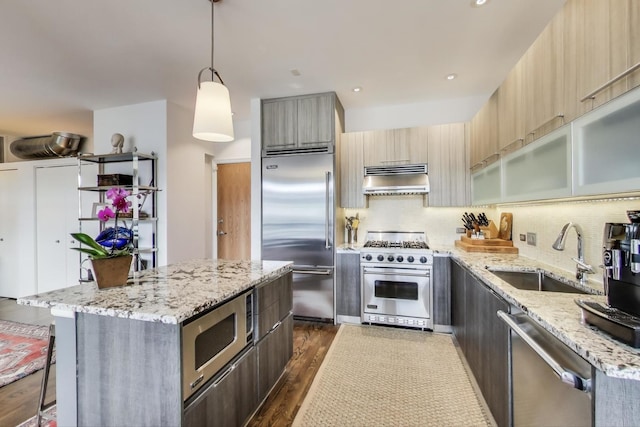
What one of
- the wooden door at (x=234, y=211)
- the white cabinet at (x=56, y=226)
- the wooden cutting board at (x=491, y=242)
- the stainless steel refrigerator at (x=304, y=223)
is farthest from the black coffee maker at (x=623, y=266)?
the white cabinet at (x=56, y=226)

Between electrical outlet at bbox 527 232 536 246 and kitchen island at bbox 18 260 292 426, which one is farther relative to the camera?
electrical outlet at bbox 527 232 536 246

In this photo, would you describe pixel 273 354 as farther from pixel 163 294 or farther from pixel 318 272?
pixel 318 272

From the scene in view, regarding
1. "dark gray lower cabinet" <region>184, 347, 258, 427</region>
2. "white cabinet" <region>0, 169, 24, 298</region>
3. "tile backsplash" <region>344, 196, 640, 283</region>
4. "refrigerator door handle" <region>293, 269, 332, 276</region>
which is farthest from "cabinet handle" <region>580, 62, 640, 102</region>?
"white cabinet" <region>0, 169, 24, 298</region>

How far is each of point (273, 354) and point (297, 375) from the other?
0.49 m

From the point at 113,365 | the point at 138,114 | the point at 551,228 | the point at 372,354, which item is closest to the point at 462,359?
the point at 372,354

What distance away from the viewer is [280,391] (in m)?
2.03

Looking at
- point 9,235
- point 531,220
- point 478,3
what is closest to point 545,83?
point 478,3

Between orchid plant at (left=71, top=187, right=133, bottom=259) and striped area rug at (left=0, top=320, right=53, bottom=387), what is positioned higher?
orchid plant at (left=71, top=187, right=133, bottom=259)

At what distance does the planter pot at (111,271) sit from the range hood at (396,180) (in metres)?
2.65

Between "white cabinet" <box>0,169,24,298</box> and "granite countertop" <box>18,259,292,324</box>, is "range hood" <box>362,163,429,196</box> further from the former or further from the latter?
"white cabinet" <box>0,169,24,298</box>

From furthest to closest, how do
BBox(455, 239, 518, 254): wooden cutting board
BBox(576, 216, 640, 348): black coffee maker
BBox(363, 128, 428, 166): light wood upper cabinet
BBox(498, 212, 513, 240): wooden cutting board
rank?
BBox(363, 128, 428, 166): light wood upper cabinet, BBox(498, 212, 513, 240): wooden cutting board, BBox(455, 239, 518, 254): wooden cutting board, BBox(576, 216, 640, 348): black coffee maker

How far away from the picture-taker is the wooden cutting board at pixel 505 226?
2.89 meters

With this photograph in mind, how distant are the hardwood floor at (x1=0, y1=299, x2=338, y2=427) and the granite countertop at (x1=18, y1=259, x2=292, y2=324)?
0.90 meters

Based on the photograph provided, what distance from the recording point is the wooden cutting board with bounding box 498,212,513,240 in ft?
9.48
